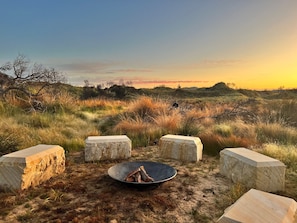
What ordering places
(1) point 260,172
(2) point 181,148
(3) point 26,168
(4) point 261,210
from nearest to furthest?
1. (4) point 261,210
2. (3) point 26,168
3. (1) point 260,172
4. (2) point 181,148

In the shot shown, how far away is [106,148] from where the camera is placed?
179 inches

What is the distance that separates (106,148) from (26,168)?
1.52 meters

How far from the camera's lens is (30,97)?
944 cm

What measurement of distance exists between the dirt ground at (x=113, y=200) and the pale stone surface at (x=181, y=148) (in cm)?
63

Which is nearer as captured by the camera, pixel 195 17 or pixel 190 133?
pixel 190 133

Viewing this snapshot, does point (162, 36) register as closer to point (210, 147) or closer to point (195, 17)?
point (195, 17)

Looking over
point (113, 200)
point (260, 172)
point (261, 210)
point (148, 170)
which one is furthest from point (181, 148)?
point (261, 210)

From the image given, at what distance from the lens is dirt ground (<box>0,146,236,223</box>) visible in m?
2.61

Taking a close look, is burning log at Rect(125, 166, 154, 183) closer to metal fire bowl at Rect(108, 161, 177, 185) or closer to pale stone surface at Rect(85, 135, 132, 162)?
metal fire bowl at Rect(108, 161, 177, 185)

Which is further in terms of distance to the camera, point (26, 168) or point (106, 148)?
point (106, 148)

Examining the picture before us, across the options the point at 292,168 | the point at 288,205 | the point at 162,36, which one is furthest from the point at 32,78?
the point at 288,205

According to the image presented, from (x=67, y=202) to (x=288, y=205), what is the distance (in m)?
2.08

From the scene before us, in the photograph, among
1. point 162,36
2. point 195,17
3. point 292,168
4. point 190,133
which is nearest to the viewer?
point 292,168

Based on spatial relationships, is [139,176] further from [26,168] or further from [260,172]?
[260,172]
